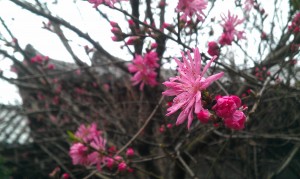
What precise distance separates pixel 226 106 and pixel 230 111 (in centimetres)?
3

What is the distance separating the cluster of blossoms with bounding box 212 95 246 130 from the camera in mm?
1229

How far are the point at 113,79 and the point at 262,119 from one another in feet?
9.37

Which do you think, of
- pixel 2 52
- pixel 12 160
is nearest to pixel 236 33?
pixel 2 52

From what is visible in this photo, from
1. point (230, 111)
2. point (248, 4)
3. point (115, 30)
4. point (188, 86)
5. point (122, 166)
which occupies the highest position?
point (248, 4)

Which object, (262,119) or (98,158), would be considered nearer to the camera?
(98,158)

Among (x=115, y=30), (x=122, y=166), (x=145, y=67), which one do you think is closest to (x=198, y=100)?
(x=115, y=30)

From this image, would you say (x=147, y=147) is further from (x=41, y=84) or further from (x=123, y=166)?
(x=41, y=84)

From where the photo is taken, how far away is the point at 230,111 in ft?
4.09

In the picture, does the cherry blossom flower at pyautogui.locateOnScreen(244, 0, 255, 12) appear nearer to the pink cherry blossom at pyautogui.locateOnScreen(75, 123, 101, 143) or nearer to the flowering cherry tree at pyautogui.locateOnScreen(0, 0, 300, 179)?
the flowering cherry tree at pyautogui.locateOnScreen(0, 0, 300, 179)

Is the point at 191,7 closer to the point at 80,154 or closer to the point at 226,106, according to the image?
the point at 226,106

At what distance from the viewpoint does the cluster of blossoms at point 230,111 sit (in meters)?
1.23

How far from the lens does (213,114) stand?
4.39 feet

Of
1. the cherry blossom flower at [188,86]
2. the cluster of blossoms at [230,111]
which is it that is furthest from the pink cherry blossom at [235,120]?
the cherry blossom flower at [188,86]

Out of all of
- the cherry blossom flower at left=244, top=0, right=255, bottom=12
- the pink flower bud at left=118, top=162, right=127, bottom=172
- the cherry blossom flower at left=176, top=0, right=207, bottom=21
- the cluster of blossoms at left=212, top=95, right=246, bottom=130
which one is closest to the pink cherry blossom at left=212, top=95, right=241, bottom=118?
the cluster of blossoms at left=212, top=95, right=246, bottom=130
